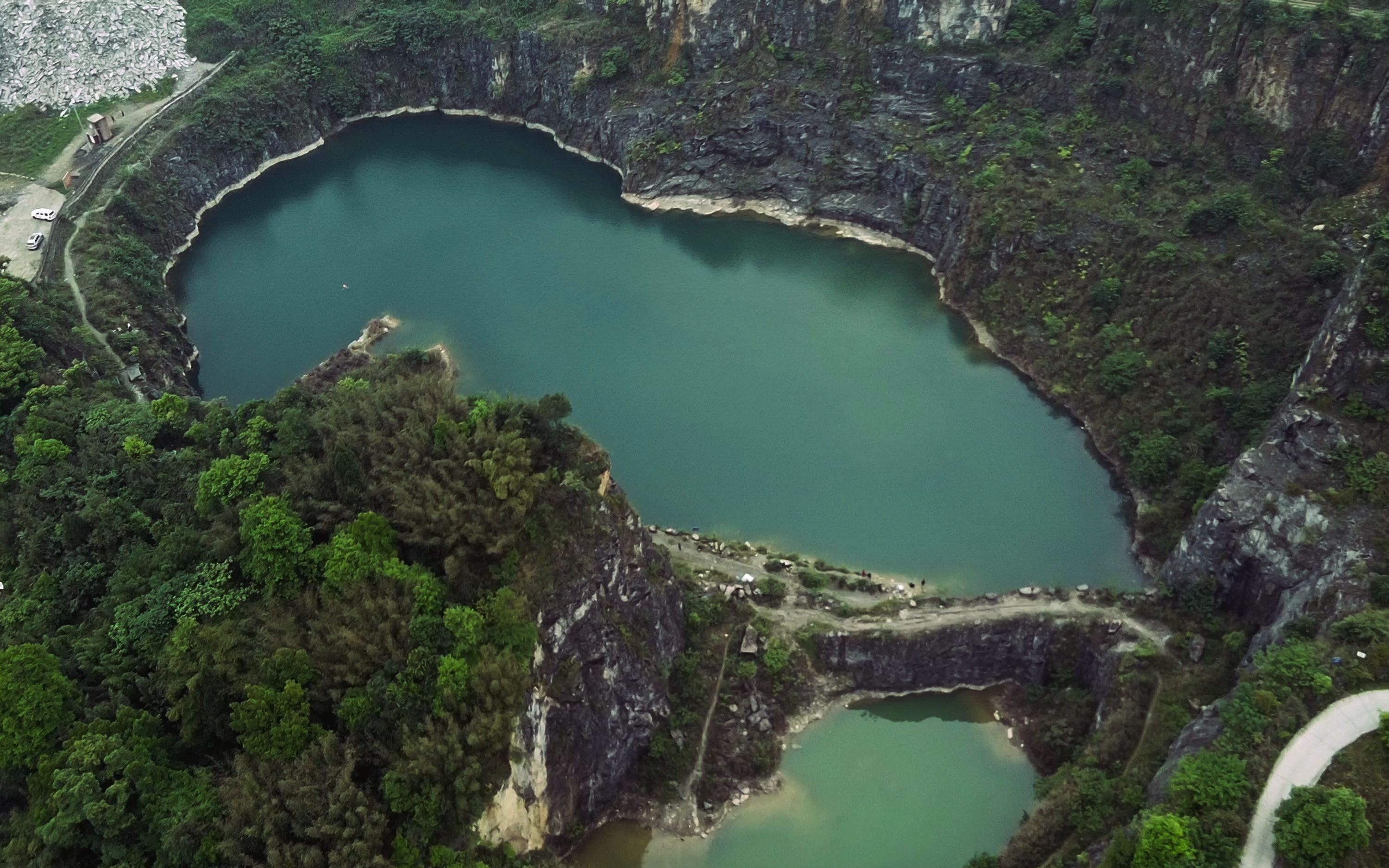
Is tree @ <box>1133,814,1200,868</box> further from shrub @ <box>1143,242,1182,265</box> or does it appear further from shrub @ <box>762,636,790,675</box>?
shrub @ <box>1143,242,1182,265</box>

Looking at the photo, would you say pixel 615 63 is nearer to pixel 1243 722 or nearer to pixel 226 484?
pixel 226 484

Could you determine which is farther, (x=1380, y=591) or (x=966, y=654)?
(x=966, y=654)

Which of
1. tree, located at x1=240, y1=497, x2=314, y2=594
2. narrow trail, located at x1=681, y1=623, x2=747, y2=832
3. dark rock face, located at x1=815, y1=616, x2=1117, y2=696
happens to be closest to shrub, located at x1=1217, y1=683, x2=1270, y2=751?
dark rock face, located at x1=815, y1=616, x2=1117, y2=696

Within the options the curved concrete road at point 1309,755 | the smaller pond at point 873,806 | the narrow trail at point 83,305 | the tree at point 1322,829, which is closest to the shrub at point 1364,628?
the curved concrete road at point 1309,755

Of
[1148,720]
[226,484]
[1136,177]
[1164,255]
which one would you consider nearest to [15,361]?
[226,484]

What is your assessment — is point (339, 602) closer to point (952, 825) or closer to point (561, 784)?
point (561, 784)
